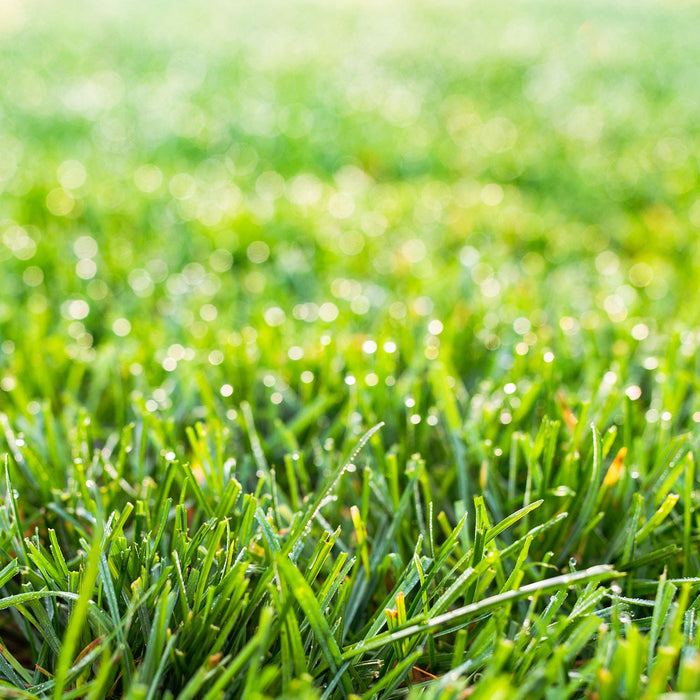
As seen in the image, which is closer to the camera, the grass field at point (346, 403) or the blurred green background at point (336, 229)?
the grass field at point (346, 403)

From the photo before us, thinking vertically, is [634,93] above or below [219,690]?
above

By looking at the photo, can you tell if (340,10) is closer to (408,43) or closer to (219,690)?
(408,43)

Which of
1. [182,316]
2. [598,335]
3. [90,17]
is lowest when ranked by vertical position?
[598,335]

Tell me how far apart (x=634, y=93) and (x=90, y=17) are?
5.79 meters

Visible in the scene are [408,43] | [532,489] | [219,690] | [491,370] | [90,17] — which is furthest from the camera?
[90,17]

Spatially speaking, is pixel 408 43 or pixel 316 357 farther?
pixel 408 43

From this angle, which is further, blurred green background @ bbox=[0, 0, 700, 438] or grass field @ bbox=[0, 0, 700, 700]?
blurred green background @ bbox=[0, 0, 700, 438]

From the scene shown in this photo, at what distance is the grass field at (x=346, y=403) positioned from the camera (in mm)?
791

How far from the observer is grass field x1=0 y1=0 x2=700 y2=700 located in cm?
79

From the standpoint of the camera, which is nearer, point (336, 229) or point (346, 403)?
point (346, 403)

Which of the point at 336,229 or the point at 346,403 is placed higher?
the point at 336,229

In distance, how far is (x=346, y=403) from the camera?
1.35 meters

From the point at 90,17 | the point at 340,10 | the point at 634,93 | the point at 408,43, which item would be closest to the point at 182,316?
the point at 634,93

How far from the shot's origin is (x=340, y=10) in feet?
31.2
